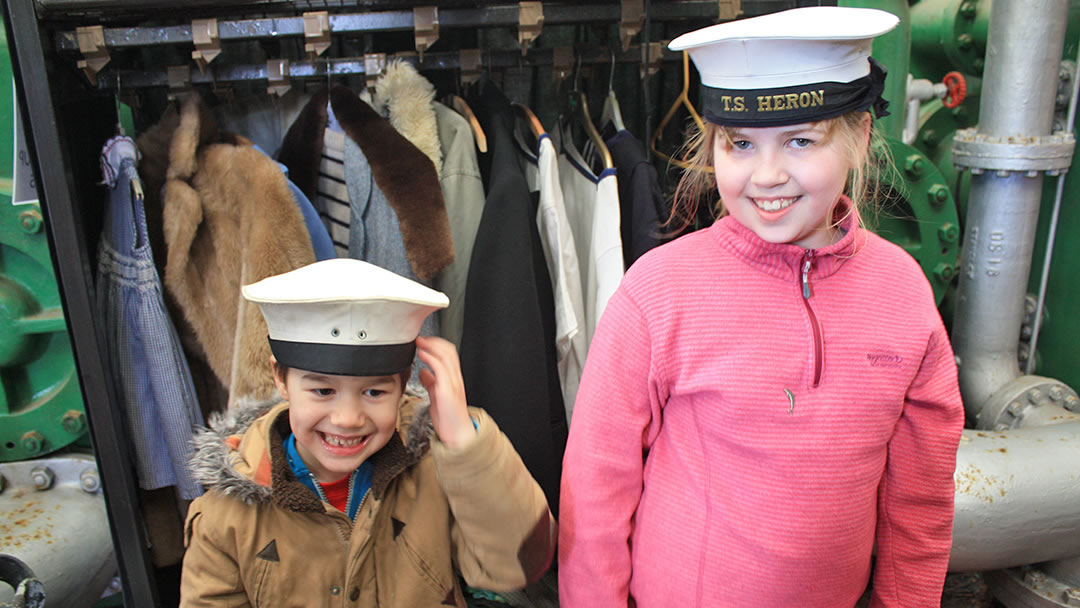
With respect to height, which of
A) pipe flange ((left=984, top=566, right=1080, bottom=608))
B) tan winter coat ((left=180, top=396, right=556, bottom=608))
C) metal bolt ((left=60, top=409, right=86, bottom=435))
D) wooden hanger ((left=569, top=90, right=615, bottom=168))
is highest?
wooden hanger ((left=569, top=90, right=615, bottom=168))

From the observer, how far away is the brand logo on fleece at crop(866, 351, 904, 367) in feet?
3.51

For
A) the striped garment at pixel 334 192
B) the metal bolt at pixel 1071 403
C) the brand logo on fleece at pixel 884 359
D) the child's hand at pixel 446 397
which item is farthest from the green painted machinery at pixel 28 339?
the metal bolt at pixel 1071 403

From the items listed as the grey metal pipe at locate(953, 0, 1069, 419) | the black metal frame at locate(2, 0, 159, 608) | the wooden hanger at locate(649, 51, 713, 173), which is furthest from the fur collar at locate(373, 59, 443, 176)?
the grey metal pipe at locate(953, 0, 1069, 419)

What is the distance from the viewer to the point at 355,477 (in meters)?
1.23

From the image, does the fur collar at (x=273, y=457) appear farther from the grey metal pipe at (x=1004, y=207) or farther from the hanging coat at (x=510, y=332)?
the grey metal pipe at (x=1004, y=207)

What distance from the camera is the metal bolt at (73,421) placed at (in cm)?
213

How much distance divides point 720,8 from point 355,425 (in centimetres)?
121

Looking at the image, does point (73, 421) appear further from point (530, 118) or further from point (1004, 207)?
point (1004, 207)

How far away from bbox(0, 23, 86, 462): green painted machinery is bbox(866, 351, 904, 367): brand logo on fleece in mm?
1788

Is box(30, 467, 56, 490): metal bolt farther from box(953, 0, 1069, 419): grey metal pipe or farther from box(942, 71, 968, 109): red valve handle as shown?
box(942, 71, 968, 109): red valve handle

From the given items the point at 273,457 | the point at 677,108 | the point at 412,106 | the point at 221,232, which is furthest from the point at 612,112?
the point at 273,457

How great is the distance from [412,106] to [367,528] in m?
0.93

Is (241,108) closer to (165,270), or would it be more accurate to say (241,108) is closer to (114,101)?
(114,101)

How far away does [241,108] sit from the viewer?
1.97m
